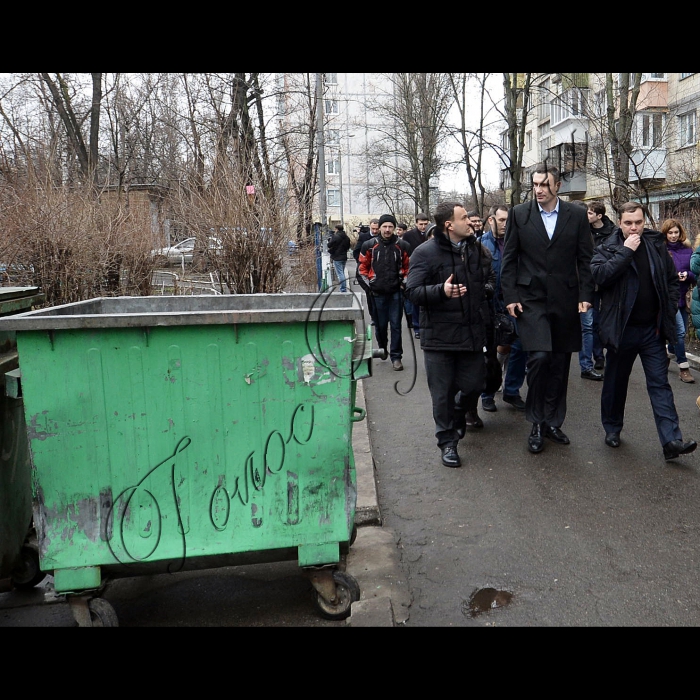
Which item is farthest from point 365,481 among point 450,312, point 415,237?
point 415,237

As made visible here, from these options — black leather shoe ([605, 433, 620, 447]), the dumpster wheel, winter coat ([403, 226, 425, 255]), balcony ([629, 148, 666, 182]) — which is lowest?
the dumpster wheel

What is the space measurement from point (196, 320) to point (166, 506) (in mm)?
902

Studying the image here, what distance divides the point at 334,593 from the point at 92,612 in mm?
1159

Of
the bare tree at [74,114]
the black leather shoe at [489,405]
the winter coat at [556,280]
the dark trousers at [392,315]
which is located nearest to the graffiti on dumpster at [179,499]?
the winter coat at [556,280]

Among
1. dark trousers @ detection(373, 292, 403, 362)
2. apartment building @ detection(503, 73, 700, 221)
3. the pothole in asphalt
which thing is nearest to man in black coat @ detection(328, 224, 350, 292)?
apartment building @ detection(503, 73, 700, 221)

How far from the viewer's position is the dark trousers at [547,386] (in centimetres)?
566

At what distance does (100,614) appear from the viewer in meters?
3.39

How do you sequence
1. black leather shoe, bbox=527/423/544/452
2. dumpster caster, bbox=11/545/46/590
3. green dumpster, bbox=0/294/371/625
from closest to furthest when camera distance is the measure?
green dumpster, bbox=0/294/371/625 → dumpster caster, bbox=11/545/46/590 → black leather shoe, bbox=527/423/544/452

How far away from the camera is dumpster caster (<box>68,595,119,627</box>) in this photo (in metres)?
3.38

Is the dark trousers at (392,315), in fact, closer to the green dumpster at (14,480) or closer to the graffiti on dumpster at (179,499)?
the green dumpster at (14,480)

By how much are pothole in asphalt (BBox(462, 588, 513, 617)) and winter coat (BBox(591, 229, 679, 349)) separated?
262cm

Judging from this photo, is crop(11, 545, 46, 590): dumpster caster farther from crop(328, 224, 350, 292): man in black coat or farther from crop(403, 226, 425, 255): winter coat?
crop(328, 224, 350, 292): man in black coat
